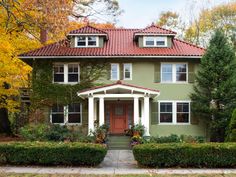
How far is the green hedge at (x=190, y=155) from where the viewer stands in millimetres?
14016

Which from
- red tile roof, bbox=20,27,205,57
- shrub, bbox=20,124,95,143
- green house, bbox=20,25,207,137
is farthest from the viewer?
green house, bbox=20,25,207,137

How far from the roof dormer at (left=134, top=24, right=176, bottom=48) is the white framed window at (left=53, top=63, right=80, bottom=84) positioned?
188 inches

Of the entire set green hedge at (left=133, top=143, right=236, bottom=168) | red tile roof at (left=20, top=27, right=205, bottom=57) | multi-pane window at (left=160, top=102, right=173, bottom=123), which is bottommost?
green hedge at (left=133, top=143, right=236, bottom=168)

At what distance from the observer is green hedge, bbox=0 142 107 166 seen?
14.2m

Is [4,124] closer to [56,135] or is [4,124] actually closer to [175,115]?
[56,135]

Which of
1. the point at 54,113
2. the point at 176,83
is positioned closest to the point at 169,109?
the point at 176,83

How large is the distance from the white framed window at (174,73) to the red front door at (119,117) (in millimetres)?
3323

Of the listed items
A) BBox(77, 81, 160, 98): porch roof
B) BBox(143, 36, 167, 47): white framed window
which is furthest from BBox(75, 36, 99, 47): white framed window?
BBox(77, 81, 160, 98): porch roof

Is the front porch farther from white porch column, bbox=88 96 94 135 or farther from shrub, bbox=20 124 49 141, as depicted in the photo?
shrub, bbox=20 124 49 141

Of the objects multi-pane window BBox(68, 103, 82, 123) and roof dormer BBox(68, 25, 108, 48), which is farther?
roof dormer BBox(68, 25, 108, 48)

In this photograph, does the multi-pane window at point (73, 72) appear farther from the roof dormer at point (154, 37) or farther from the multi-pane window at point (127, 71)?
the roof dormer at point (154, 37)

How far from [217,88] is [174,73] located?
3.13m

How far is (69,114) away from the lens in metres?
23.8

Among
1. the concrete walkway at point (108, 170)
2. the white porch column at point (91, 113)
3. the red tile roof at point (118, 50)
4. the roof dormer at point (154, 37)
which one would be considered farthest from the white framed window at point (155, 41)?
the concrete walkway at point (108, 170)
